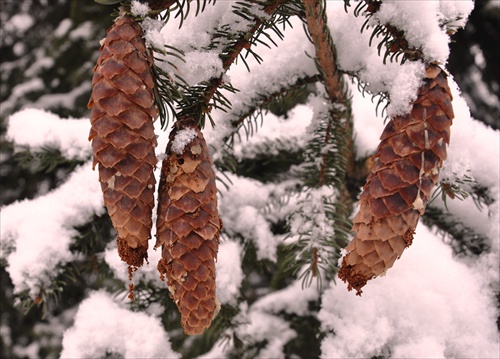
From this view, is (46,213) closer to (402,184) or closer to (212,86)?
(212,86)

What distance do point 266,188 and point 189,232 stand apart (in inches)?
35.0

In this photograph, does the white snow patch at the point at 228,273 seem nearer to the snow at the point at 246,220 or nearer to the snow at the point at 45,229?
the snow at the point at 246,220

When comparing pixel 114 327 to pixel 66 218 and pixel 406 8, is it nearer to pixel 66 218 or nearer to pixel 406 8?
pixel 66 218

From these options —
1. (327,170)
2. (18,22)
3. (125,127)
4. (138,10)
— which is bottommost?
(125,127)

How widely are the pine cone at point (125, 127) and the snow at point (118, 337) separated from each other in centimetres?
71

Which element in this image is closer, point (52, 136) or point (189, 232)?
point (189, 232)

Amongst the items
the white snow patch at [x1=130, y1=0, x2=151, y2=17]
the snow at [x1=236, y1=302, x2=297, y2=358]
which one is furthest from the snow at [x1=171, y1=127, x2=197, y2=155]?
the snow at [x1=236, y1=302, x2=297, y2=358]

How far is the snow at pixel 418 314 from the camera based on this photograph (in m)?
1.24

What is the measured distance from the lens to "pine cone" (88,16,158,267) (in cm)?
77

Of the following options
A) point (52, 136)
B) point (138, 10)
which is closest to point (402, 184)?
point (138, 10)

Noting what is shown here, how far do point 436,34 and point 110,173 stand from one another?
0.60 meters

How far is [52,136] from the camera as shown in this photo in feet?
5.32

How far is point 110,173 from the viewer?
79cm

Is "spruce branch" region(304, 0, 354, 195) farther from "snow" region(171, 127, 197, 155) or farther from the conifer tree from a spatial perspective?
"snow" region(171, 127, 197, 155)
